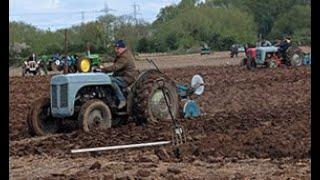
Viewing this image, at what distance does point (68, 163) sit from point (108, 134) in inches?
74.3

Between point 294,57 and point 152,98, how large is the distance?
17725mm

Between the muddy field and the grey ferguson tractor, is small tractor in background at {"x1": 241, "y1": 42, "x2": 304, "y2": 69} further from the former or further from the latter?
the grey ferguson tractor

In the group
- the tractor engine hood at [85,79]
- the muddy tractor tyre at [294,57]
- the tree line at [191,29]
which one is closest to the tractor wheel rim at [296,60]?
the muddy tractor tyre at [294,57]

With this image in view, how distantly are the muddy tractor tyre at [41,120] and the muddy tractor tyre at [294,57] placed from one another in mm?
17808

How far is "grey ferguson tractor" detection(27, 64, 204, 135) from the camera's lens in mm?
9531

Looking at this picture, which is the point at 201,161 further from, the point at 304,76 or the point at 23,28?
the point at 23,28

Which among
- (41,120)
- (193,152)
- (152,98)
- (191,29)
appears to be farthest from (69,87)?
(191,29)

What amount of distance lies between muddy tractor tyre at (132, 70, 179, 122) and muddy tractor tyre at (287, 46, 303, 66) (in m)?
17.1

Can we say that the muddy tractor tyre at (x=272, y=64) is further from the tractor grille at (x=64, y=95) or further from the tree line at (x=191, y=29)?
the tree line at (x=191, y=29)

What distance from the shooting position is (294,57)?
26.8 meters

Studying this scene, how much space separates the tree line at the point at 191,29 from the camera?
58375 mm

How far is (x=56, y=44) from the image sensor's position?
65.7 m
